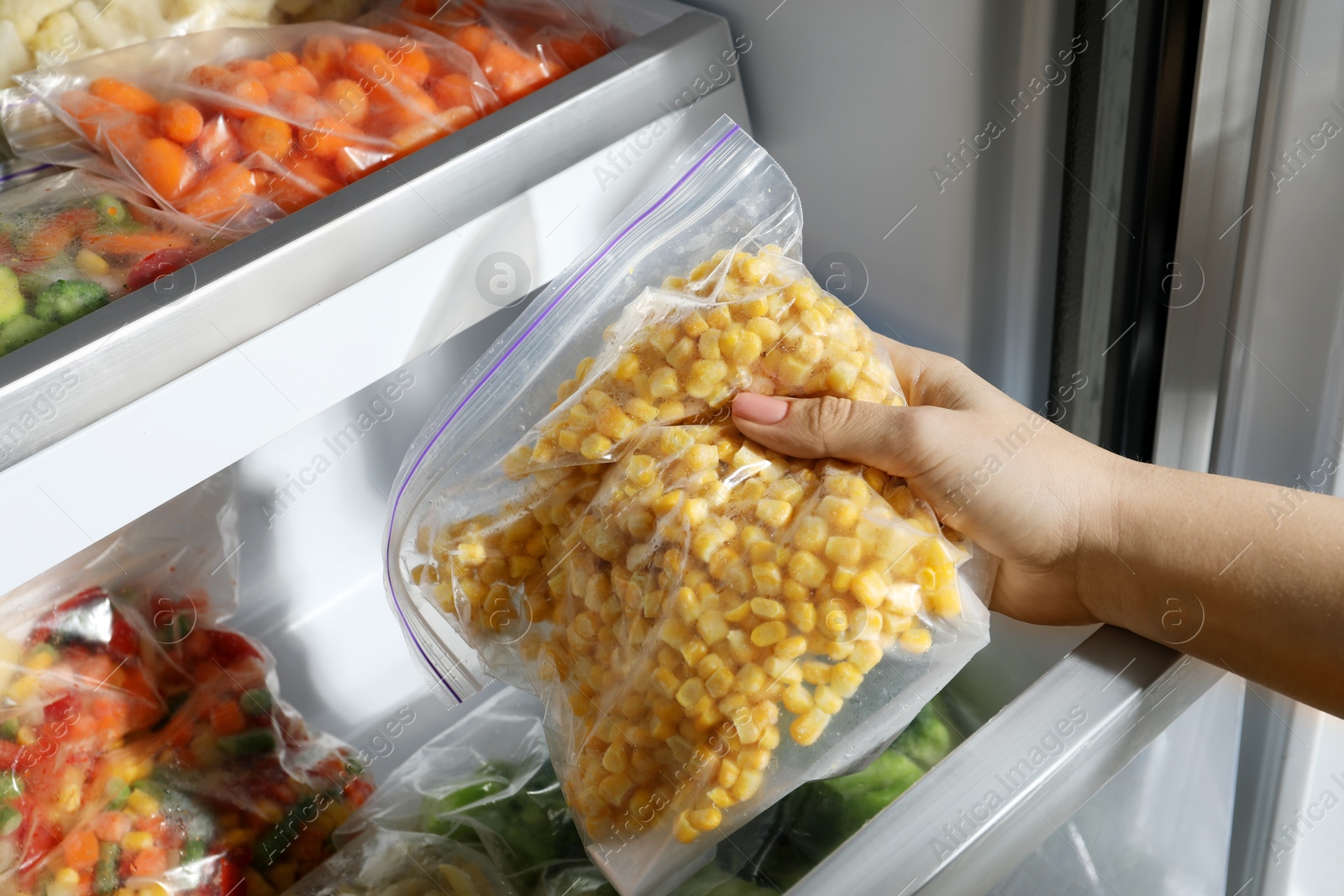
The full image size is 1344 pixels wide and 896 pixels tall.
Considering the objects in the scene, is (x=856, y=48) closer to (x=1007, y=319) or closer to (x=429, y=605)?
(x=1007, y=319)

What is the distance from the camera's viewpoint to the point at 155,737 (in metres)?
0.83

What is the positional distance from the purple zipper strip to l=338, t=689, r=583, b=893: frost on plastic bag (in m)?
0.16

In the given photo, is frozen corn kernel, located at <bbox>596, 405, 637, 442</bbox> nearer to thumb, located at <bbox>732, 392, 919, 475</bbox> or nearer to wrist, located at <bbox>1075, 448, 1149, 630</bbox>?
thumb, located at <bbox>732, 392, 919, 475</bbox>

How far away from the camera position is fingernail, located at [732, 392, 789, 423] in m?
0.61

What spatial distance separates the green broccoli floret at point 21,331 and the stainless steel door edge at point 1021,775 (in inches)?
23.9

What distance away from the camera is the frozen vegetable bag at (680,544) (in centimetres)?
57

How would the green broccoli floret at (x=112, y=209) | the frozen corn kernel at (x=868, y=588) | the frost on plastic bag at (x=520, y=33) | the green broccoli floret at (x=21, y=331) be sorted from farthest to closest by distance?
the frost on plastic bag at (x=520, y=33)
the green broccoli floret at (x=112, y=209)
the green broccoli floret at (x=21, y=331)
the frozen corn kernel at (x=868, y=588)

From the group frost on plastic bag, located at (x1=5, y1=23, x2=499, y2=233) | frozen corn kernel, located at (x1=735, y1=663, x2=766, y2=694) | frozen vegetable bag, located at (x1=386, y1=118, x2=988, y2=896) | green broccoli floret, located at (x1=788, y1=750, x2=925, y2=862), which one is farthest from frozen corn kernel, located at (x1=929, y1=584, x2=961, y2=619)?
frost on plastic bag, located at (x1=5, y1=23, x2=499, y2=233)

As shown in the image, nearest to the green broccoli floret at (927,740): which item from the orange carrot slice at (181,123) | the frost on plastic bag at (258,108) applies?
the frost on plastic bag at (258,108)

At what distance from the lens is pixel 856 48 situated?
2.69 ft

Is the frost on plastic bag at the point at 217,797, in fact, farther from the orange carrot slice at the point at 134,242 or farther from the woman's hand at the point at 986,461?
the woman's hand at the point at 986,461

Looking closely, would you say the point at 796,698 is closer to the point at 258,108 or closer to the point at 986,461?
the point at 986,461

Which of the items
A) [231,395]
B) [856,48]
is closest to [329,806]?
[231,395]

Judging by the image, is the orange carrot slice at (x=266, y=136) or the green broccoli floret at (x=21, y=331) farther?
the orange carrot slice at (x=266, y=136)
